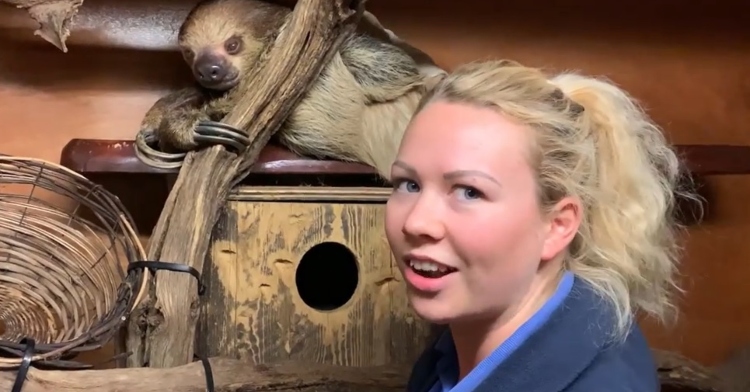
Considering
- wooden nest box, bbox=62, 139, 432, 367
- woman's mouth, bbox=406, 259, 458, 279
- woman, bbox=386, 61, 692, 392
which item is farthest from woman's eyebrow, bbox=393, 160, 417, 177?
wooden nest box, bbox=62, 139, 432, 367

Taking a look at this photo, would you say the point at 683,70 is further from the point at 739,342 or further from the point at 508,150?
the point at 508,150

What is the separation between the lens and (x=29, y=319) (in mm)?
1296

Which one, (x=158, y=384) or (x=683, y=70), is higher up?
(x=683, y=70)

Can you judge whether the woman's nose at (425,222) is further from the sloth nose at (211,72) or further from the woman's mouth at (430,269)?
the sloth nose at (211,72)

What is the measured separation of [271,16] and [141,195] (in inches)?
17.9

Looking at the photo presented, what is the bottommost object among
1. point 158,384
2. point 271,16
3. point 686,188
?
point 158,384

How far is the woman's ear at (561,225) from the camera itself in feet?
3.19

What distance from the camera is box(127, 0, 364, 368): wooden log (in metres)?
1.25

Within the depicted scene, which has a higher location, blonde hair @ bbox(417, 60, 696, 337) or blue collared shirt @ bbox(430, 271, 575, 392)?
blonde hair @ bbox(417, 60, 696, 337)

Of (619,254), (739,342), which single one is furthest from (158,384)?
(739,342)

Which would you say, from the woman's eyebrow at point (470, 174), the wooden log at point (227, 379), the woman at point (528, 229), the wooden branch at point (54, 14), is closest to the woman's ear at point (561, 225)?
the woman at point (528, 229)

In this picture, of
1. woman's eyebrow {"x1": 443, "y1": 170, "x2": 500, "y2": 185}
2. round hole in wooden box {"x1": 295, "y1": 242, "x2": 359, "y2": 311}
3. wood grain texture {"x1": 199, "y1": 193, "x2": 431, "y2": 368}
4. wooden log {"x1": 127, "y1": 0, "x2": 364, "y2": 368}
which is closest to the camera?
woman's eyebrow {"x1": 443, "y1": 170, "x2": 500, "y2": 185}

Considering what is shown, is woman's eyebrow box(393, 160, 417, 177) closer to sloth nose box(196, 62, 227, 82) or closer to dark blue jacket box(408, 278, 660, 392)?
dark blue jacket box(408, 278, 660, 392)

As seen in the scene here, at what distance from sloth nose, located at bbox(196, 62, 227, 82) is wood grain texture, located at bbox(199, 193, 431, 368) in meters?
0.23
